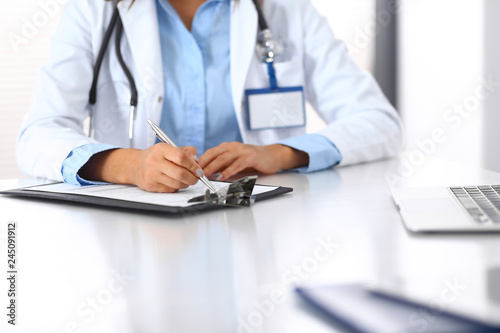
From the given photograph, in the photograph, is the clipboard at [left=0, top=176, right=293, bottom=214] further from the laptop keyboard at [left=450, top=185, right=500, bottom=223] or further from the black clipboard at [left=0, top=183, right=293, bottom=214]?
the laptop keyboard at [left=450, top=185, right=500, bottom=223]

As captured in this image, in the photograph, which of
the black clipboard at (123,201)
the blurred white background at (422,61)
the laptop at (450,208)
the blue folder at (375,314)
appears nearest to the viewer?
the blue folder at (375,314)

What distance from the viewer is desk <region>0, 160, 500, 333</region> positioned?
1.22 feet

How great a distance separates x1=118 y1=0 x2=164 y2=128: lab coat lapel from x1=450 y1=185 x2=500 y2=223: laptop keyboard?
75 centimetres

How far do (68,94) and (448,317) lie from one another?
107 cm

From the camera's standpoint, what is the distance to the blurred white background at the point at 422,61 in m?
2.06

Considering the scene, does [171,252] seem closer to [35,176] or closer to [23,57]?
[35,176]

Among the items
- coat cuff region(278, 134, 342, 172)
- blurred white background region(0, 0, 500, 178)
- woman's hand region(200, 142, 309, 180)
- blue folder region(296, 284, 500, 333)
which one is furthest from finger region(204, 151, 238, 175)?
blurred white background region(0, 0, 500, 178)

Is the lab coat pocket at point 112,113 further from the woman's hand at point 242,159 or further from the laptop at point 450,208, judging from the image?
the laptop at point 450,208

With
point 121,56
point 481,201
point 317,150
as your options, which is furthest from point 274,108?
point 481,201

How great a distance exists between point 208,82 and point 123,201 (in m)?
0.67

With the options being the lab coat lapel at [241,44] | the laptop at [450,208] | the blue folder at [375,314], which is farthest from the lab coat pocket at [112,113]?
the blue folder at [375,314]

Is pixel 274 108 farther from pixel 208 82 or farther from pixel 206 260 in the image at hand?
pixel 206 260

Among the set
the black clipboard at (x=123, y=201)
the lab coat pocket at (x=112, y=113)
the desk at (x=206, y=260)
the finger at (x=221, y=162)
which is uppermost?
the lab coat pocket at (x=112, y=113)

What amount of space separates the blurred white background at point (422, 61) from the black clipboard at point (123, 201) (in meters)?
1.55
